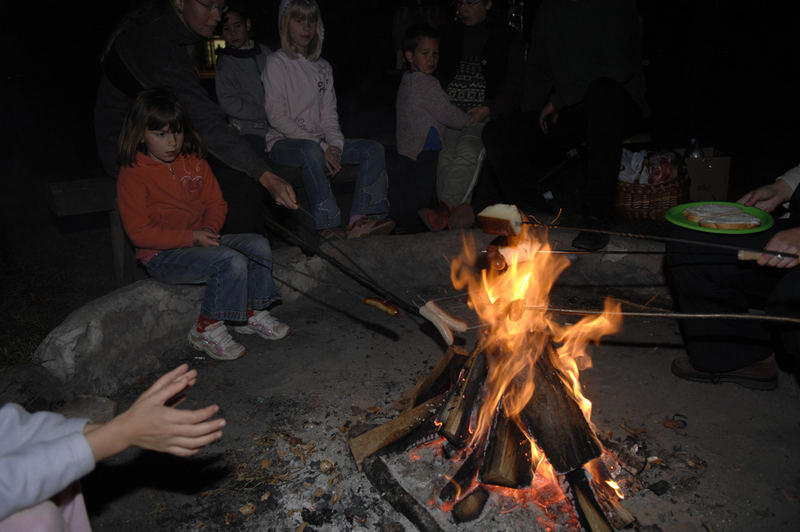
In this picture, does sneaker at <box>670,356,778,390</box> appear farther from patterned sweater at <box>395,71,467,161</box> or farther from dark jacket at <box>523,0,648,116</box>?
patterned sweater at <box>395,71,467,161</box>

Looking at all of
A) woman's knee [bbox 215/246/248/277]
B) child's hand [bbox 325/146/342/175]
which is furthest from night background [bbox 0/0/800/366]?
child's hand [bbox 325/146/342/175]

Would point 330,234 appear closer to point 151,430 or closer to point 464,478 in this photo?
point 464,478

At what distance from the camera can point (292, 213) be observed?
500 cm

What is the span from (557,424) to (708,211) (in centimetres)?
151

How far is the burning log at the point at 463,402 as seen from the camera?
95.6 inches

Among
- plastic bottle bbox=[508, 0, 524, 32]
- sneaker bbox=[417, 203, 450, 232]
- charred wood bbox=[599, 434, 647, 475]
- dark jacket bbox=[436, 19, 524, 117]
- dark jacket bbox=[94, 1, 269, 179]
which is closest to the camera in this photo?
charred wood bbox=[599, 434, 647, 475]

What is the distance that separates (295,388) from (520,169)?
129 inches

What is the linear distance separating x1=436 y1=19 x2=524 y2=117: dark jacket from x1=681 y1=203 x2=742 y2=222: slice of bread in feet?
10.3

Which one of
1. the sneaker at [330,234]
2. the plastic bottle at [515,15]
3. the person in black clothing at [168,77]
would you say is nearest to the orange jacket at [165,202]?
the person in black clothing at [168,77]

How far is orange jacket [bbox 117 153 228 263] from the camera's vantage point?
11.1 ft

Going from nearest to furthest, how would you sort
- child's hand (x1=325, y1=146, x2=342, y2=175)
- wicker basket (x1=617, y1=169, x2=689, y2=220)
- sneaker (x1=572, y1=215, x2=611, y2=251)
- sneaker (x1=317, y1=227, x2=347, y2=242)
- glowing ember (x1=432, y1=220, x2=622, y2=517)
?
glowing ember (x1=432, y1=220, x2=622, y2=517)
sneaker (x1=572, y1=215, x2=611, y2=251)
sneaker (x1=317, y1=227, x2=347, y2=242)
child's hand (x1=325, y1=146, x2=342, y2=175)
wicker basket (x1=617, y1=169, x2=689, y2=220)

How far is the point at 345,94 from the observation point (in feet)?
27.9

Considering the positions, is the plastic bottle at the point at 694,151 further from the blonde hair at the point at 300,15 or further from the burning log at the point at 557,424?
the burning log at the point at 557,424

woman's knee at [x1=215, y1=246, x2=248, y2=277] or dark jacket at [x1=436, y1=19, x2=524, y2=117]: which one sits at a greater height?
dark jacket at [x1=436, y1=19, x2=524, y2=117]
